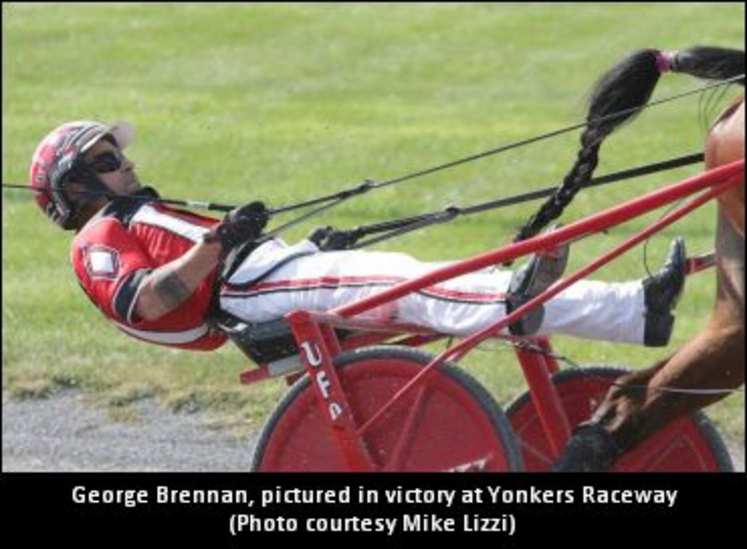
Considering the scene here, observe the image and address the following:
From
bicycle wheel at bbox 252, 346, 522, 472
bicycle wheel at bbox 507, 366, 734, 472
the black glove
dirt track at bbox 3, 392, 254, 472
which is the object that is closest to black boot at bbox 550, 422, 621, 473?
bicycle wheel at bbox 252, 346, 522, 472

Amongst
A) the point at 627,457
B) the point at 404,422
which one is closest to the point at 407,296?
the point at 404,422

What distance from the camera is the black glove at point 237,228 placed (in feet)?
17.5

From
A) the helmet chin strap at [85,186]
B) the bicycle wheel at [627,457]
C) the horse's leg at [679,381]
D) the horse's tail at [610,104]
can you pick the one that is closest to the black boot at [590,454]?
the horse's leg at [679,381]

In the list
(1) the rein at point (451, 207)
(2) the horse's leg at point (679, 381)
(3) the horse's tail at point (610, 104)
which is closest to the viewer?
(2) the horse's leg at point (679, 381)

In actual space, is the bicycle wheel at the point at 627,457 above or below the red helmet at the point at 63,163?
below

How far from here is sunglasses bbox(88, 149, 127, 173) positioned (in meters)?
5.89

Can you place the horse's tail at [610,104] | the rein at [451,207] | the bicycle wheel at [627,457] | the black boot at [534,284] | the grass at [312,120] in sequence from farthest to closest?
the grass at [312,120]
the bicycle wheel at [627,457]
the horse's tail at [610,104]
the rein at [451,207]
the black boot at [534,284]

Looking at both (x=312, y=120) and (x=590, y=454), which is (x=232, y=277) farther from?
(x=312, y=120)

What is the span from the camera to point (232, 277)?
5578 mm

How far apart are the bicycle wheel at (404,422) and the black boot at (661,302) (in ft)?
1.55

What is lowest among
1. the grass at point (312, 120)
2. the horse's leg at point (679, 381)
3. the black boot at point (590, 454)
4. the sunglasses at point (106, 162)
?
the grass at point (312, 120)

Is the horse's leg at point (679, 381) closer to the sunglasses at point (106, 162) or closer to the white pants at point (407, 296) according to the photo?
the white pants at point (407, 296)

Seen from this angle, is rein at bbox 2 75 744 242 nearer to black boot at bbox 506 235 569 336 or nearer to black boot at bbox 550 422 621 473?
black boot at bbox 506 235 569 336

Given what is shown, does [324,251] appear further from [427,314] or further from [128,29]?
[128,29]
